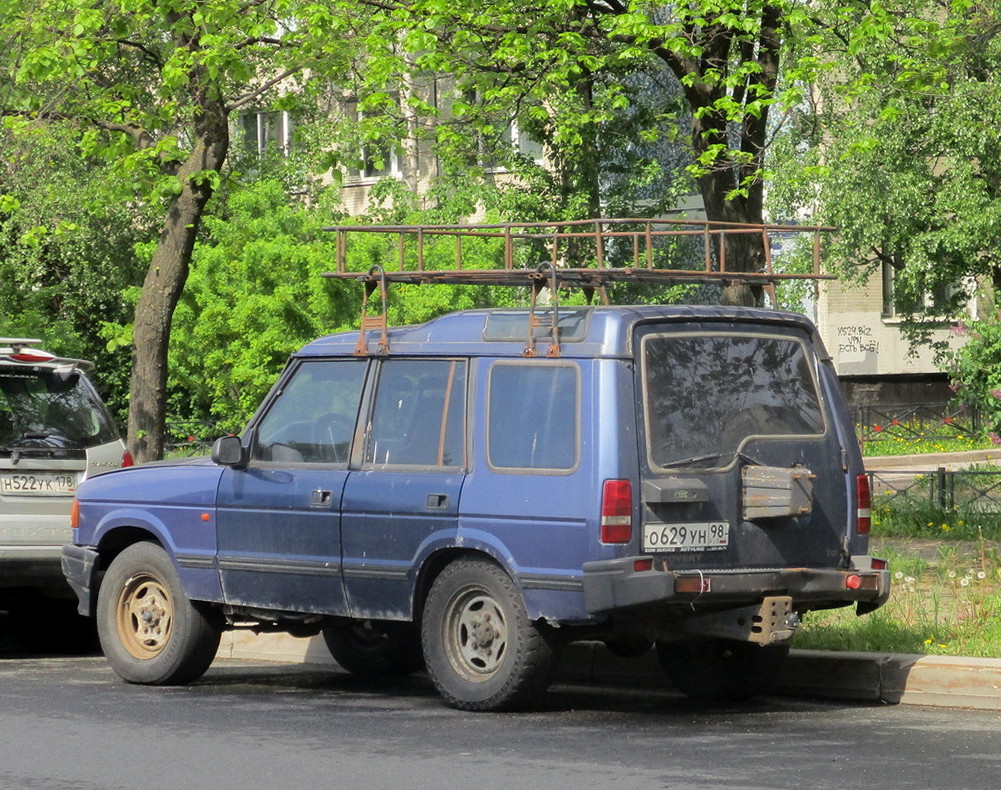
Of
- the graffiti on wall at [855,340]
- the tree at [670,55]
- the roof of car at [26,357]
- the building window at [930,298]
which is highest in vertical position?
the tree at [670,55]

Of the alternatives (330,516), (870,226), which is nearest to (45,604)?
(330,516)

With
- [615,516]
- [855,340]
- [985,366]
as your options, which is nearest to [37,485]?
[615,516]

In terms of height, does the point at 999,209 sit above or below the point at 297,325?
above

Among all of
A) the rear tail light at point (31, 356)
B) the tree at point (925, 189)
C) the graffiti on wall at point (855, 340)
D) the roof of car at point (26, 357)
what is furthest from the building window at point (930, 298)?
the rear tail light at point (31, 356)

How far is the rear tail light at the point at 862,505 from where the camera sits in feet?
29.1

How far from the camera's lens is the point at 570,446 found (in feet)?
27.3

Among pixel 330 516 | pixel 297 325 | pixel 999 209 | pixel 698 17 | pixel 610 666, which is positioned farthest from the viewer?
pixel 999 209

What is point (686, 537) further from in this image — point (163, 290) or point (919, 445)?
point (919, 445)

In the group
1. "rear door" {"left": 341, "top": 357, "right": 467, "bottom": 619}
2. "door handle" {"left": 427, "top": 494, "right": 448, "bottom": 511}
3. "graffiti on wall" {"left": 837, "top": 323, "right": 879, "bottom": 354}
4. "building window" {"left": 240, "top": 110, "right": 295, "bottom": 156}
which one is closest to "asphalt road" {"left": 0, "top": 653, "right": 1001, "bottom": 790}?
"rear door" {"left": 341, "top": 357, "right": 467, "bottom": 619}

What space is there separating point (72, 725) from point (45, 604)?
432cm

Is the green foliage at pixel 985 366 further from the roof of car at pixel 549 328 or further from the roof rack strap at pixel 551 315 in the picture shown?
the roof rack strap at pixel 551 315

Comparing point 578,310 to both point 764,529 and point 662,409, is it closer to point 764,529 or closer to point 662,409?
point 662,409

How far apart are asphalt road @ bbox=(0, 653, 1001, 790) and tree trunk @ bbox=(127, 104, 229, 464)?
6556mm

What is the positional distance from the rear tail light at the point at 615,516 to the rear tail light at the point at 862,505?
1458 mm
